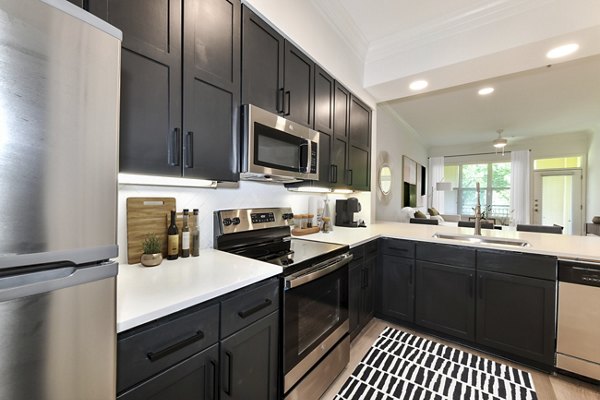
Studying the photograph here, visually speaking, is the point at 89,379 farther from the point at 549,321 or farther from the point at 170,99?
the point at 549,321

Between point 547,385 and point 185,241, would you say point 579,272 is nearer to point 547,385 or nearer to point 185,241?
point 547,385

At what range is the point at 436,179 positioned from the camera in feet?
25.6

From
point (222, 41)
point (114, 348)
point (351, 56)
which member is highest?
point (351, 56)

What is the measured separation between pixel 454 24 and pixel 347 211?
199cm

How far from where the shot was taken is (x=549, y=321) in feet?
5.98

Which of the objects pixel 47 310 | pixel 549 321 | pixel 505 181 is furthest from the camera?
pixel 505 181

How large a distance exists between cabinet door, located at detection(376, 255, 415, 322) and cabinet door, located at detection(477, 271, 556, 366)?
53cm

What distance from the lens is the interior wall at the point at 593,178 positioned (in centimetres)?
510

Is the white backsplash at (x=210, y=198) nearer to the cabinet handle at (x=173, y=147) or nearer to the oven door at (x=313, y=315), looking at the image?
the cabinet handle at (x=173, y=147)

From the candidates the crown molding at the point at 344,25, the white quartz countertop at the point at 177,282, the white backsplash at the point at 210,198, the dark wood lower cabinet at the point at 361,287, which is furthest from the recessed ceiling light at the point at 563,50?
the white quartz countertop at the point at 177,282

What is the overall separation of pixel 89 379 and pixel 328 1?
2660 mm

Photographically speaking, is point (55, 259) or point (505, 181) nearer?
point (55, 259)

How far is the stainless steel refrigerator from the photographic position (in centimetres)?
49

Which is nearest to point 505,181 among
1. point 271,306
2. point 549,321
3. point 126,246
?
point 549,321
